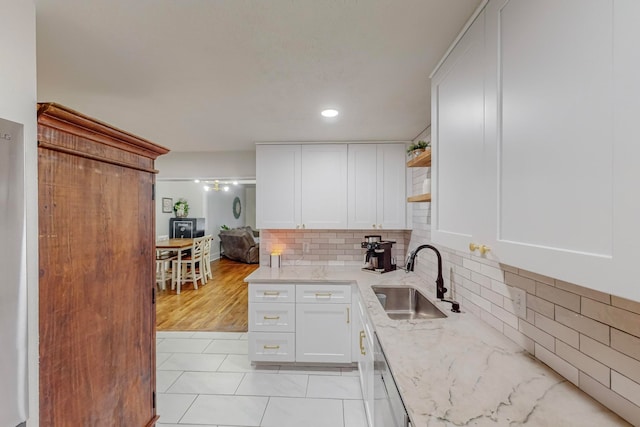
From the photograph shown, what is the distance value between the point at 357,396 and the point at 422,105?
2308 mm

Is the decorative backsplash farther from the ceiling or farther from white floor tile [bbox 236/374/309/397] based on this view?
white floor tile [bbox 236/374/309/397]

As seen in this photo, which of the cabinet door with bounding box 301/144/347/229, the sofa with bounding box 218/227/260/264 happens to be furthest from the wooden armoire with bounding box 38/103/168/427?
the sofa with bounding box 218/227/260/264

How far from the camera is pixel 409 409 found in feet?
3.05

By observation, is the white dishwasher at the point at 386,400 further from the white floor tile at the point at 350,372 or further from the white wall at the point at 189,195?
the white wall at the point at 189,195

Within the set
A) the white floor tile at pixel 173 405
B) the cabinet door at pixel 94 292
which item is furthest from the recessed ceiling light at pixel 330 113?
the white floor tile at pixel 173 405

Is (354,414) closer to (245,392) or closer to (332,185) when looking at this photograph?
(245,392)

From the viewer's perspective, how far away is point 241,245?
8406mm

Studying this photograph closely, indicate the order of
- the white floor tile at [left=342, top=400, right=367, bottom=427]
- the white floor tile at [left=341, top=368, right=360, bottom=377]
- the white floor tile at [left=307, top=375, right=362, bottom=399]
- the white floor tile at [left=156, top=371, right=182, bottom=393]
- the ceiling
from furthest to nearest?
the white floor tile at [left=341, top=368, right=360, bottom=377] → the white floor tile at [left=156, top=371, right=182, bottom=393] → the white floor tile at [left=307, top=375, right=362, bottom=399] → the white floor tile at [left=342, top=400, right=367, bottom=427] → the ceiling

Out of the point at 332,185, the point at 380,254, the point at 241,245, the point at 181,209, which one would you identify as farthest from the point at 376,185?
the point at 181,209

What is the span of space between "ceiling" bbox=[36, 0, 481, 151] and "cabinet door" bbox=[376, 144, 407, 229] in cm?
66

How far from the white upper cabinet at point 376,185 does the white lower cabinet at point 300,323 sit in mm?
854

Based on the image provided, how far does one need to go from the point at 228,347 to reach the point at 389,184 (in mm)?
2501

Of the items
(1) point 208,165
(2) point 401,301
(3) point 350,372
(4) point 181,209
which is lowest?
(3) point 350,372

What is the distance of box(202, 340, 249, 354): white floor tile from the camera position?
3.17 m
